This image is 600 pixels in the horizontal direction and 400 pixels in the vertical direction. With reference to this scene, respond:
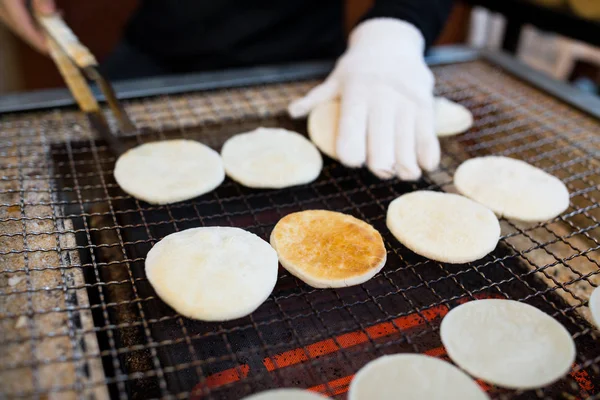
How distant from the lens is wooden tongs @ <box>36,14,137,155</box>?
1.86 m

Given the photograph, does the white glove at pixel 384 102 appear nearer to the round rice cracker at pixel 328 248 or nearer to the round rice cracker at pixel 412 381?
the round rice cracker at pixel 328 248

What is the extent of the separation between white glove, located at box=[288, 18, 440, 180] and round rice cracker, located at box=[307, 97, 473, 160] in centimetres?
5

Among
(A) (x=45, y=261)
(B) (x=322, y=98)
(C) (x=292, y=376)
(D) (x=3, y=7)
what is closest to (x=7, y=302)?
(A) (x=45, y=261)

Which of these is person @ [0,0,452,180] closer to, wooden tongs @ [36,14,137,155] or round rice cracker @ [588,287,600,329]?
wooden tongs @ [36,14,137,155]

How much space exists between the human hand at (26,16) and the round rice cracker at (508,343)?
6.81 feet

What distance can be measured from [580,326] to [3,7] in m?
2.77

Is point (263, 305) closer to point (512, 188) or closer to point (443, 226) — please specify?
point (443, 226)

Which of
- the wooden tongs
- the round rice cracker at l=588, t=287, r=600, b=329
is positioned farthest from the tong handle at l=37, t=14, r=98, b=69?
the round rice cracker at l=588, t=287, r=600, b=329

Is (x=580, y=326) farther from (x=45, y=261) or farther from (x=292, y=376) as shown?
(x=45, y=261)

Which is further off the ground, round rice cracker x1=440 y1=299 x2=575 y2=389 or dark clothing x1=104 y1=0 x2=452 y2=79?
dark clothing x1=104 y1=0 x2=452 y2=79

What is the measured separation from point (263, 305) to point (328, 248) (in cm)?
26

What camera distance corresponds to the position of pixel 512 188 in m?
1.80

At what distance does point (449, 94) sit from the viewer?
2418 mm

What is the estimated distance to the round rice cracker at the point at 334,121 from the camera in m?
2.02
